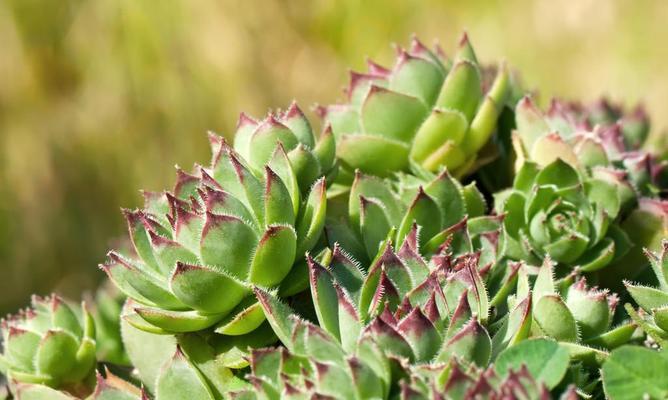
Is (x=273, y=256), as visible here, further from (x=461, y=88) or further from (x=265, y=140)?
(x=461, y=88)

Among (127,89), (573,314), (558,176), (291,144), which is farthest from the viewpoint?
(127,89)

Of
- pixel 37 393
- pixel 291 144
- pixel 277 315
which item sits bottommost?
pixel 37 393

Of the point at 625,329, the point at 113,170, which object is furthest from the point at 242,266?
the point at 113,170

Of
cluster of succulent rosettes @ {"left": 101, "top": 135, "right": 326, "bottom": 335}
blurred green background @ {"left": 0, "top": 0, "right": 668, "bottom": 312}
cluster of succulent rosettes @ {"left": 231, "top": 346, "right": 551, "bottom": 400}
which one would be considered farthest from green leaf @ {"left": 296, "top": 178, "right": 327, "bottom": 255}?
blurred green background @ {"left": 0, "top": 0, "right": 668, "bottom": 312}

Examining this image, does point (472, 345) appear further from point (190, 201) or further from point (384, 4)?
point (384, 4)

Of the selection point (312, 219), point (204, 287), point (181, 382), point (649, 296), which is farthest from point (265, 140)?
point (649, 296)

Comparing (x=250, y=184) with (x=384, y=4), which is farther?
(x=384, y=4)
